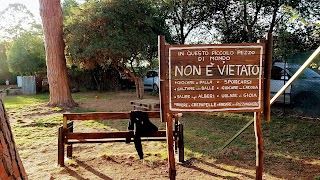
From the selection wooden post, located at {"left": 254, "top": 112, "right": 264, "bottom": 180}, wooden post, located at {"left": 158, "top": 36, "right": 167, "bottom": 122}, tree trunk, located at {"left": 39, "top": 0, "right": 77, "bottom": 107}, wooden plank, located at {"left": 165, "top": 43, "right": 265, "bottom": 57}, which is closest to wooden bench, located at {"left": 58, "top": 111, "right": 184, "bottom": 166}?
wooden post, located at {"left": 158, "top": 36, "right": 167, "bottom": 122}

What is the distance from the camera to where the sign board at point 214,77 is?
3.71m

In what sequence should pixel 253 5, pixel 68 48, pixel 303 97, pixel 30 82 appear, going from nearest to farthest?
pixel 303 97
pixel 253 5
pixel 68 48
pixel 30 82

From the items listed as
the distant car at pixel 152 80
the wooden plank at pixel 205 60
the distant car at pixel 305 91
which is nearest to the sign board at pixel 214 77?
the wooden plank at pixel 205 60

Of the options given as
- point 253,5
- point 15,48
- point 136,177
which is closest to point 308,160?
point 136,177

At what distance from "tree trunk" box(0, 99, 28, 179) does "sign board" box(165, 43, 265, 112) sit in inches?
83.3

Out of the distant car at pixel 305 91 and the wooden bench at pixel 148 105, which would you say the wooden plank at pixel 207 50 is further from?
the wooden bench at pixel 148 105

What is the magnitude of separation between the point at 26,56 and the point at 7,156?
21.0 metres

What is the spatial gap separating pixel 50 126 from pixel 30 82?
40.4ft

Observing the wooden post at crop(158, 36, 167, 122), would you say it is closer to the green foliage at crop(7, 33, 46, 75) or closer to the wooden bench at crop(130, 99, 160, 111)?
the wooden bench at crop(130, 99, 160, 111)

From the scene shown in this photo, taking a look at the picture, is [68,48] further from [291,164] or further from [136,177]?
[291,164]

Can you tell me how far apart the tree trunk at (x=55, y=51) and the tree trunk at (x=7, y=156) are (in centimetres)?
1119

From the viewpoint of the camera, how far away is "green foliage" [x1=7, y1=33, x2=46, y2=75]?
2109cm

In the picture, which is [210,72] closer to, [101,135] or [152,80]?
[101,135]

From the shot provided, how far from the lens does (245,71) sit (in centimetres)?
375
